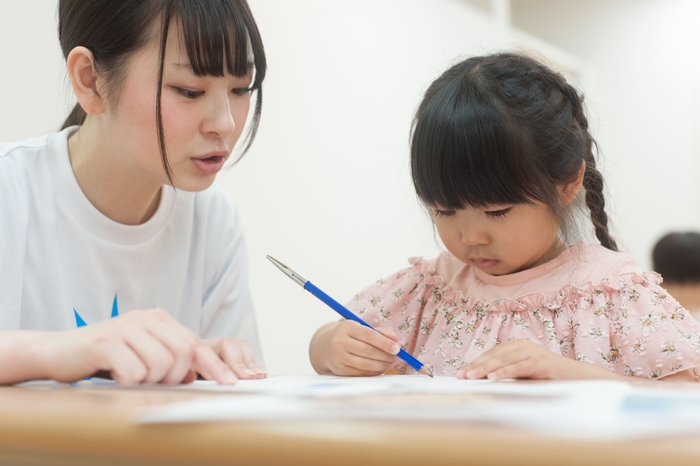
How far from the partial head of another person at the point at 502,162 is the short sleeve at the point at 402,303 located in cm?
11

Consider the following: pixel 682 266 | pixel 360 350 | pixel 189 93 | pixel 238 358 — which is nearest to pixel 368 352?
pixel 360 350

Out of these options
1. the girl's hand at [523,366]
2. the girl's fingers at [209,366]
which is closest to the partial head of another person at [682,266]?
the girl's hand at [523,366]

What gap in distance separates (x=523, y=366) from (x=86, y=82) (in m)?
0.62

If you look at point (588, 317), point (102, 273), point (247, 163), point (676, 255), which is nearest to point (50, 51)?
point (247, 163)

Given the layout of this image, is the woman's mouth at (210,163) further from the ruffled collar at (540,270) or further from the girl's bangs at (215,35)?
the ruffled collar at (540,270)

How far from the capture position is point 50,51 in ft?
4.82

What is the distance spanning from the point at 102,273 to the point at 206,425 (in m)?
0.71

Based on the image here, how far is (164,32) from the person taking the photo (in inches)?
31.0

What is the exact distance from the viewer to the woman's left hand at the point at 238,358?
574mm

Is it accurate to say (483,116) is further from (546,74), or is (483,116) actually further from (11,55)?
(11,55)

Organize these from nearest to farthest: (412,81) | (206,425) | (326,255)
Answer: (206,425) < (326,255) < (412,81)

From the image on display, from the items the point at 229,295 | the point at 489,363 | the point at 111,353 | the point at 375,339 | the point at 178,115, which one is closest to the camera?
the point at 111,353

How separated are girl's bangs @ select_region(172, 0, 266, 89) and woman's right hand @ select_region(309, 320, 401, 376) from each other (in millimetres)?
332

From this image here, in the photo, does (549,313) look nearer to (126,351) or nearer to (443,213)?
→ (443,213)
